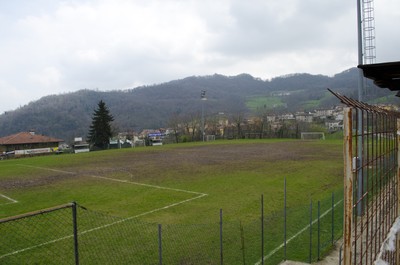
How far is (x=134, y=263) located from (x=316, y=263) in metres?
4.34

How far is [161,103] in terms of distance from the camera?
381 feet

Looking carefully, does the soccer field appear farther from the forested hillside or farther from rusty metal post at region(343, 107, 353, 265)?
the forested hillside

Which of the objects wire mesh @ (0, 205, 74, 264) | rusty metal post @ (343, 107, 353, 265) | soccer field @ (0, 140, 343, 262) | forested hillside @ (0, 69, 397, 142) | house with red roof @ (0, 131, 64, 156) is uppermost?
forested hillside @ (0, 69, 397, 142)

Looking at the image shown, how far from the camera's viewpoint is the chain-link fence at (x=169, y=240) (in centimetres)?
818

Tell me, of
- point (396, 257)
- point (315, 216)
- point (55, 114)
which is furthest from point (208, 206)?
point (55, 114)

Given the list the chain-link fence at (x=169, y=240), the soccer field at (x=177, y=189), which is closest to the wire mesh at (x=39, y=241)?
the chain-link fence at (x=169, y=240)

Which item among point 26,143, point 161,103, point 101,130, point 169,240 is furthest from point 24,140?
point 161,103

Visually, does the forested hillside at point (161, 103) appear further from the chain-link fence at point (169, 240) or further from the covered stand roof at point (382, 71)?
the covered stand roof at point (382, 71)

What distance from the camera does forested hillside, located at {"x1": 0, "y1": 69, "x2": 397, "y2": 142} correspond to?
298ft

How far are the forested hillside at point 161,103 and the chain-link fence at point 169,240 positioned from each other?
5324cm

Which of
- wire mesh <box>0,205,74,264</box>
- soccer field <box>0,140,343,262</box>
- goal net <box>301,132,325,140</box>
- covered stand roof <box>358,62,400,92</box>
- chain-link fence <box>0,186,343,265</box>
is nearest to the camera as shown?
covered stand roof <box>358,62,400,92</box>

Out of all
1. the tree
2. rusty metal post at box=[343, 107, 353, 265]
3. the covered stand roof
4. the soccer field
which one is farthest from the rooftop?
rusty metal post at box=[343, 107, 353, 265]

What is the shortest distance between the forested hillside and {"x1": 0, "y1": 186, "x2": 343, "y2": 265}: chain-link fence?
53239 millimetres

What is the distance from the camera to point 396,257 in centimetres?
409
